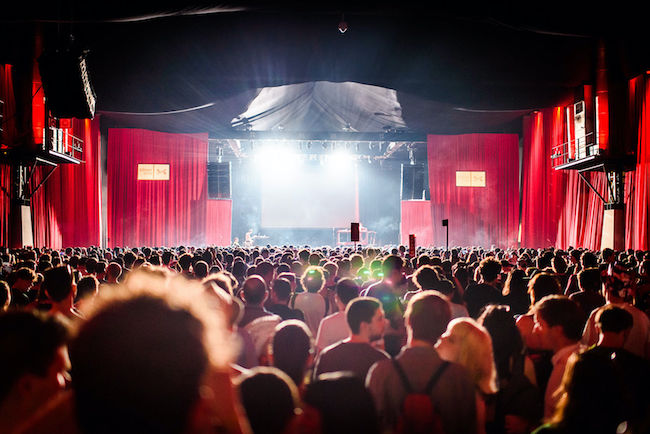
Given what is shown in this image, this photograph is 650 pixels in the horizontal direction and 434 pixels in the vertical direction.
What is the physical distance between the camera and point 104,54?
15.0 meters

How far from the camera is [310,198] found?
1356 inches

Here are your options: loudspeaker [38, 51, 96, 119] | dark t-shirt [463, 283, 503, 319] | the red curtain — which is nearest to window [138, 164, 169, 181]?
the red curtain

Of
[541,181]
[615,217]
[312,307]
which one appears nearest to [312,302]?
[312,307]

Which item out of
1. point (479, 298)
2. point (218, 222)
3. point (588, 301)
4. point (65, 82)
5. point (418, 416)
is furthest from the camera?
point (218, 222)

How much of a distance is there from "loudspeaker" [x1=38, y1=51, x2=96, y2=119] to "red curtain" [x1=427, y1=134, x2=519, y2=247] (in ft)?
65.1

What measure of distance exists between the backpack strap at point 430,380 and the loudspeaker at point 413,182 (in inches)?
1049

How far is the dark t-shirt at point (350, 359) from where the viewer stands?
3.10 meters

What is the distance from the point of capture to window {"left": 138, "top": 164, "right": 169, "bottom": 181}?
89.7ft

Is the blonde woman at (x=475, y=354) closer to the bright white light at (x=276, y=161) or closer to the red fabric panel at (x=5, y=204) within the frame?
the red fabric panel at (x=5, y=204)

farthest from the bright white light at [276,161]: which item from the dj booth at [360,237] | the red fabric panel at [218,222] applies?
the dj booth at [360,237]

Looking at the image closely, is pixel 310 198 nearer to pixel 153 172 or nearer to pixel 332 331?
pixel 153 172

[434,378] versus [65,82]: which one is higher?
[65,82]

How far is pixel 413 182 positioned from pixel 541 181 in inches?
264

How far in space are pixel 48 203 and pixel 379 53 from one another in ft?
46.5
